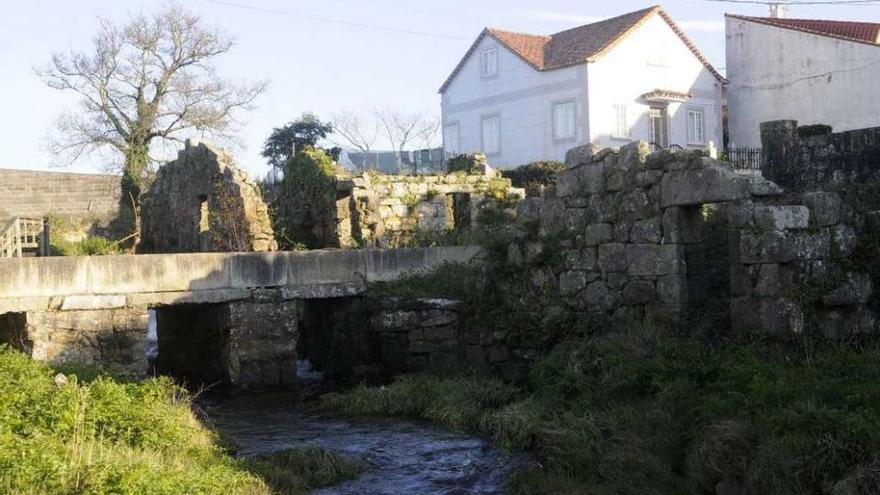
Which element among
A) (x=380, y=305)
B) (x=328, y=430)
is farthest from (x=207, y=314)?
(x=328, y=430)

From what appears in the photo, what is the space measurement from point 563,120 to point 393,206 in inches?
593

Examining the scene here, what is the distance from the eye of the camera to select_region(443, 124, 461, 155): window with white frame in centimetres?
4088

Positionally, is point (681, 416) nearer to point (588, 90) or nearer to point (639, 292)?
point (639, 292)

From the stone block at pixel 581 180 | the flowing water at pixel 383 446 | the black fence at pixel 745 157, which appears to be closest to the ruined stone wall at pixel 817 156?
the stone block at pixel 581 180

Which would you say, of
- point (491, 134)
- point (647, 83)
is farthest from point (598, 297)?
point (491, 134)

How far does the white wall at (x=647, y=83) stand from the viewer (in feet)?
119

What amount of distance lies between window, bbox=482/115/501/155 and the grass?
28408 mm

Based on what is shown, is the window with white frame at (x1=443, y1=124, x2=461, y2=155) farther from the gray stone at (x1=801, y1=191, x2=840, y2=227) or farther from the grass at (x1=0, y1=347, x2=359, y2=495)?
the gray stone at (x1=801, y1=191, x2=840, y2=227)

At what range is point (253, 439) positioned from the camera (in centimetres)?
1138

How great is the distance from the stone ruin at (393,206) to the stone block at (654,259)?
1004 cm

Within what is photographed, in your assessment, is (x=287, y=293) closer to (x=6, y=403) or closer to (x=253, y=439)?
(x=253, y=439)

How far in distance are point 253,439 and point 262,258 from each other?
412 cm

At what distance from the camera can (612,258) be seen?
12461 millimetres

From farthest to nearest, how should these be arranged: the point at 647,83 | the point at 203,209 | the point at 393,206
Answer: the point at 647,83 < the point at 203,209 < the point at 393,206
